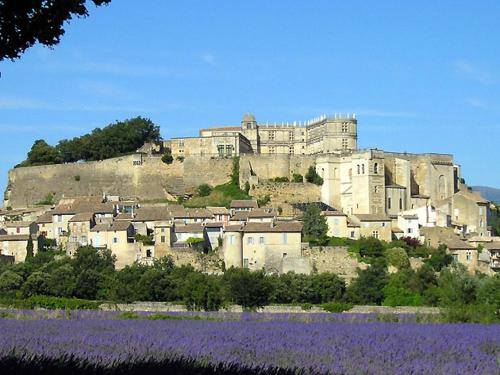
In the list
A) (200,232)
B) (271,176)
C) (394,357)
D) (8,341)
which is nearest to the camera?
(394,357)

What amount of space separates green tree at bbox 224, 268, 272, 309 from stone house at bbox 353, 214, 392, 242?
11.8 metres

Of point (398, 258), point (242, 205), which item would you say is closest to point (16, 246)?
point (242, 205)

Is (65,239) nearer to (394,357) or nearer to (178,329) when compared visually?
(178,329)

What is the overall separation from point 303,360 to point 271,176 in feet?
166

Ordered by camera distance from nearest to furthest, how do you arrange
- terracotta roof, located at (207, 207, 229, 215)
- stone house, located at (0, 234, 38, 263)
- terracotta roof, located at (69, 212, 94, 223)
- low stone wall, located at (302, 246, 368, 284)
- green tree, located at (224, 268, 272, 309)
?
green tree, located at (224, 268, 272, 309), low stone wall, located at (302, 246, 368, 284), stone house, located at (0, 234, 38, 263), terracotta roof, located at (69, 212, 94, 223), terracotta roof, located at (207, 207, 229, 215)

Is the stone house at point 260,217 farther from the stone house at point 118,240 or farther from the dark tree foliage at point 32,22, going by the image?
the dark tree foliage at point 32,22

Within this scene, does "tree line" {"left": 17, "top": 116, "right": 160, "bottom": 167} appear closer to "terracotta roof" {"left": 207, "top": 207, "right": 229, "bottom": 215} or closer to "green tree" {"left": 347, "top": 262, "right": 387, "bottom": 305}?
"terracotta roof" {"left": 207, "top": 207, "right": 229, "bottom": 215}

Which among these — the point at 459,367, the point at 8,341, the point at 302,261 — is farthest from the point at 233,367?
the point at 302,261

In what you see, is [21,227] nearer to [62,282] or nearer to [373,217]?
[62,282]

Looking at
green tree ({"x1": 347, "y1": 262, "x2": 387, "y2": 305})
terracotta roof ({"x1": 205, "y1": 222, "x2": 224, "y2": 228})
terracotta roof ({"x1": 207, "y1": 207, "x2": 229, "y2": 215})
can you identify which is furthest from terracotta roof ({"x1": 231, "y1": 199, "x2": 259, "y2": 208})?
green tree ({"x1": 347, "y1": 262, "x2": 387, "y2": 305})

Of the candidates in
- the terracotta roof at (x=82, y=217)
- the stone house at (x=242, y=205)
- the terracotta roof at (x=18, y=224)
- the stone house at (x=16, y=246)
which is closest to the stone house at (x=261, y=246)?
the stone house at (x=242, y=205)

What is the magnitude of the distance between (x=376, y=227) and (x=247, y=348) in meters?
37.1

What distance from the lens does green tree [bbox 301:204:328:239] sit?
55.8m

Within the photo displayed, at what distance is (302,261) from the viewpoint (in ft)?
169
